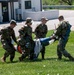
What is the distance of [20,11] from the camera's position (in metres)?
45.6

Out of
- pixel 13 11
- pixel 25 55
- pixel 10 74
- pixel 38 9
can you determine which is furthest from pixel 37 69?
pixel 38 9

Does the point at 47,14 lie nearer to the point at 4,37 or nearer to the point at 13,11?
the point at 13,11

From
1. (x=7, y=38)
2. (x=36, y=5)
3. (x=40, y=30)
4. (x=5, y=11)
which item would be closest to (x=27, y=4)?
(x=36, y=5)

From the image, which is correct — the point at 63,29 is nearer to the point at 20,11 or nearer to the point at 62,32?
the point at 62,32

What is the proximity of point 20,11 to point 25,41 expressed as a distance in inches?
1312

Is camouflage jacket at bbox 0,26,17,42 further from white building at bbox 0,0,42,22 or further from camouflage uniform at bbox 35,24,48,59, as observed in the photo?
white building at bbox 0,0,42,22

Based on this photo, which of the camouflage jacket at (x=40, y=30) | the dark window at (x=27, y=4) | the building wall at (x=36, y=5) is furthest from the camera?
the building wall at (x=36, y=5)

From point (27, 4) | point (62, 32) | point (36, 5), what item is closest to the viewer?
point (62, 32)

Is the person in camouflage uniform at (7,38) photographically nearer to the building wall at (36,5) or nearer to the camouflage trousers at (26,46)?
the camouflage trousers at (26,46)

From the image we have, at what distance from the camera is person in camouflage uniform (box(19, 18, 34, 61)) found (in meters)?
12.4

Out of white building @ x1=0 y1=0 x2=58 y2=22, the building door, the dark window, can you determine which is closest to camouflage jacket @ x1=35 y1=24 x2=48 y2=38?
white building @ x1=0 y1=0 x2=58 y2=22

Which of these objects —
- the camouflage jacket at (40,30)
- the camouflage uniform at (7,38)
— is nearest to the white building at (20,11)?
the camouflage jacket at (40,30)

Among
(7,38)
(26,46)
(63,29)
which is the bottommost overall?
(26,46)

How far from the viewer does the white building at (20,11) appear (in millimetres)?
43891
